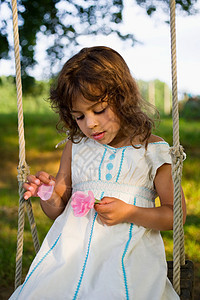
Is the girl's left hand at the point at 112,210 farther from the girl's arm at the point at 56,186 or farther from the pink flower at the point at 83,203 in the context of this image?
the girl's arm at the point at 56,186

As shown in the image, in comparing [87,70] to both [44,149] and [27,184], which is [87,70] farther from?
[44,149]

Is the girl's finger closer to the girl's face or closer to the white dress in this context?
the white dress

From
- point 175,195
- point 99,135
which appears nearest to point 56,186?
point 99,135

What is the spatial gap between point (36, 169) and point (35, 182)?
1.53 meters

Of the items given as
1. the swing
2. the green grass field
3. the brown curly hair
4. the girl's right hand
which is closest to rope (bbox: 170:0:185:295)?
the swing

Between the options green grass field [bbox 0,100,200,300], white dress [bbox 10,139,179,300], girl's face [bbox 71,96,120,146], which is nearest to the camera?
white dress [bbox 10,139,179,300]

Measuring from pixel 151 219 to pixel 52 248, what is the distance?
1.12 feet

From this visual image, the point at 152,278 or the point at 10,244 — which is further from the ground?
the point at 152,278

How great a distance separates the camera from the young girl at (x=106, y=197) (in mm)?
1256

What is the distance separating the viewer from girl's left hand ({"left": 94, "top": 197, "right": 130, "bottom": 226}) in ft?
4.22

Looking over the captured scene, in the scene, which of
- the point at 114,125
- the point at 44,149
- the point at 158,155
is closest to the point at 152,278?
the point at 158,155

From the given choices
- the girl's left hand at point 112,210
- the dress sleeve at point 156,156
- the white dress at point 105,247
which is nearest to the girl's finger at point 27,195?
the white dress at point 105,247

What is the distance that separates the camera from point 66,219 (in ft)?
4.76

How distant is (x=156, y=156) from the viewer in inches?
56.6
